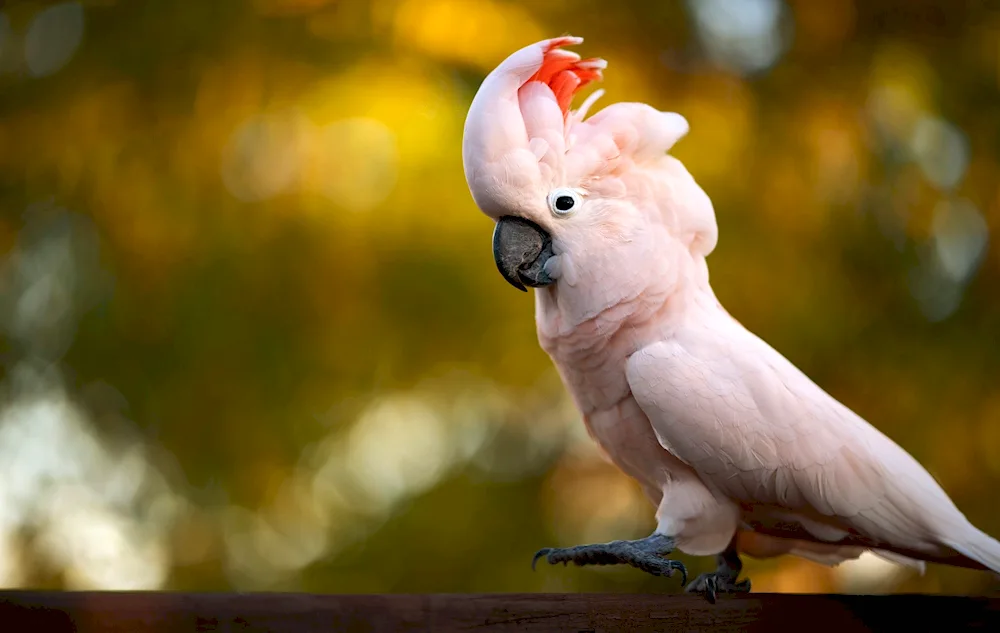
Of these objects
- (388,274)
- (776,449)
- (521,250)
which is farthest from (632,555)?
(388,274)

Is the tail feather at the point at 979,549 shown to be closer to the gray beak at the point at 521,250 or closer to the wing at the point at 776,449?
the wing at the point at 776,449

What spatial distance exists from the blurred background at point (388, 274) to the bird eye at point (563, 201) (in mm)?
1482

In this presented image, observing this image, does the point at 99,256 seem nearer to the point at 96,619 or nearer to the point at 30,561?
the point at 30,561

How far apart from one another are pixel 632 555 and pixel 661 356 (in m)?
0.27

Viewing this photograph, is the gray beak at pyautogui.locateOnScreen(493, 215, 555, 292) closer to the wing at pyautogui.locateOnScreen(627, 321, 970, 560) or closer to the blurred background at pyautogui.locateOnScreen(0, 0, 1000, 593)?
the wing at pyautogui.locateOnScreen(627, 321, 970, 560)

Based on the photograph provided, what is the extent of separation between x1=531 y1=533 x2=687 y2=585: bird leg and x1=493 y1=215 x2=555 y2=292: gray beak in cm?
38

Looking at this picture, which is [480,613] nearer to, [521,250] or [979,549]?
[521,250]

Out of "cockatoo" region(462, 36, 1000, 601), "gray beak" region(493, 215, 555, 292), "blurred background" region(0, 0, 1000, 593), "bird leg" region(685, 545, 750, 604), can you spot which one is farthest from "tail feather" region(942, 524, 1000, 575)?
"blurred background" region(0, 0, 1000, 593)

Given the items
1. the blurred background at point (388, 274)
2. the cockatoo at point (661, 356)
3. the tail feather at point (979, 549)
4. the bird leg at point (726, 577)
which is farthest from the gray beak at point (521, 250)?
the blurred background at point (388, 274)

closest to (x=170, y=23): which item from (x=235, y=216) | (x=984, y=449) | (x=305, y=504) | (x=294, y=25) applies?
(x=294, y=25)

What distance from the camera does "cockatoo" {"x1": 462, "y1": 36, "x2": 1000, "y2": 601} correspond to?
3.92 feet

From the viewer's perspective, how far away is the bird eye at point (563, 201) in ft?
4.00

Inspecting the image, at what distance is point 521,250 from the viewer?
1.23 meters

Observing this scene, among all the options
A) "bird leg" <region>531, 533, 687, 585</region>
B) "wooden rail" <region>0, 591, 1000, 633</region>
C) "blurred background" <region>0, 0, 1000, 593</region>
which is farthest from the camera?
"blurred background" <region>0, 0, 1000, 593</region>
